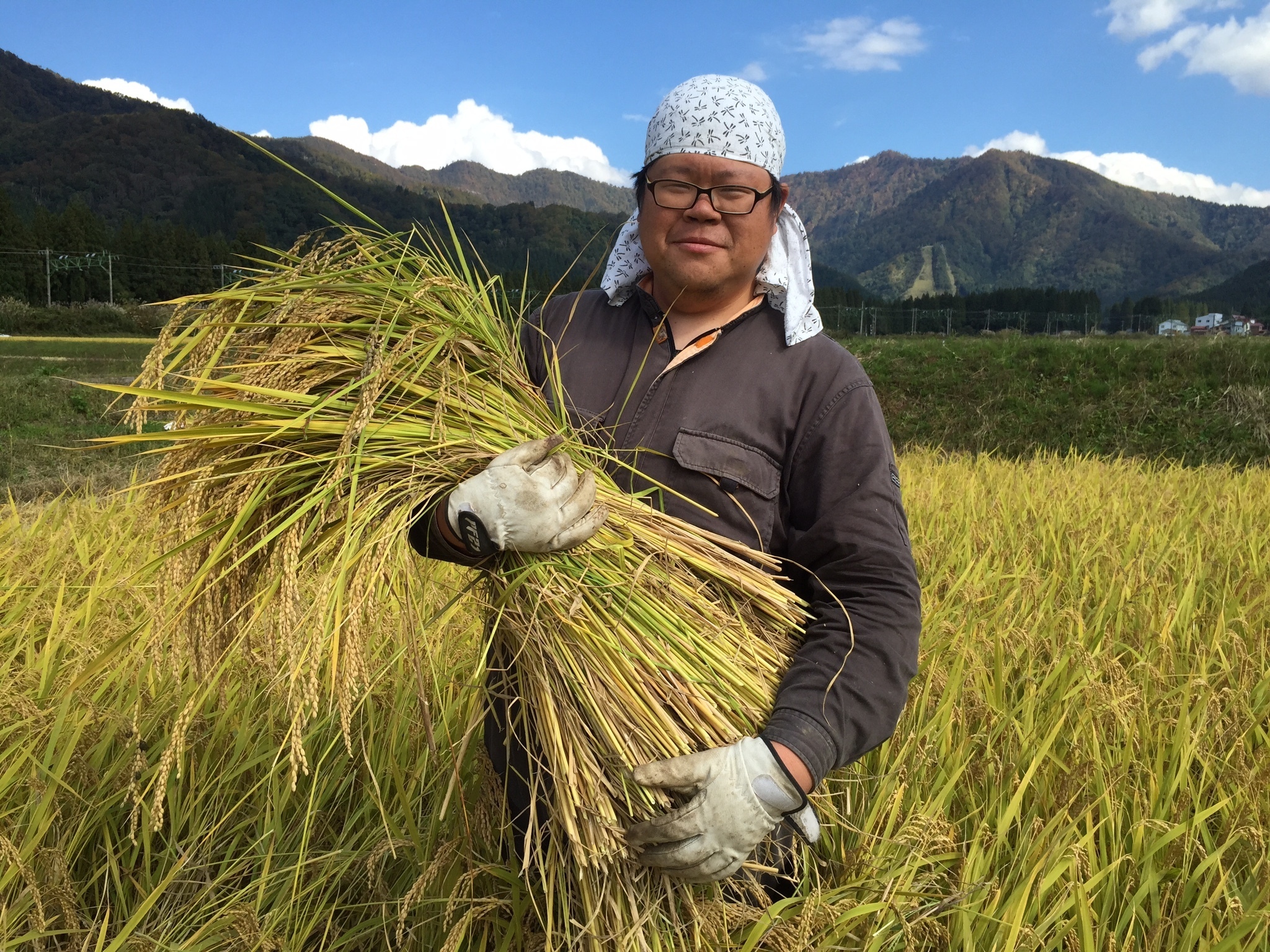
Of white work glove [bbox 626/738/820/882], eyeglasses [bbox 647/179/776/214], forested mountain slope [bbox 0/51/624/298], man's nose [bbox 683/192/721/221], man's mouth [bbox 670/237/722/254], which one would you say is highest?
forested mountain slope [bbox 0/51/624/298]

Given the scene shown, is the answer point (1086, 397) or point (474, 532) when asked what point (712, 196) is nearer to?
point (474, 532)

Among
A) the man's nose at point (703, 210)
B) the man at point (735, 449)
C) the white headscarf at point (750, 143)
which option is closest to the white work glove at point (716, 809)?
the man at point (735, 449)

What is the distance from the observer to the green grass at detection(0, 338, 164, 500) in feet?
19.8

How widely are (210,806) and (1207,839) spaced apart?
1991 millimetres

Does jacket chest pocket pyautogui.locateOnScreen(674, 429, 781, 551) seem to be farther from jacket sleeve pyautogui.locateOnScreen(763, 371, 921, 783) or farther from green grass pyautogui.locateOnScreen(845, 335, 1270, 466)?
green grass pyautogui.locateOnScreen(845, 335, 1270, 466)

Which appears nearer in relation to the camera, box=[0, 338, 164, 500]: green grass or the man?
the man

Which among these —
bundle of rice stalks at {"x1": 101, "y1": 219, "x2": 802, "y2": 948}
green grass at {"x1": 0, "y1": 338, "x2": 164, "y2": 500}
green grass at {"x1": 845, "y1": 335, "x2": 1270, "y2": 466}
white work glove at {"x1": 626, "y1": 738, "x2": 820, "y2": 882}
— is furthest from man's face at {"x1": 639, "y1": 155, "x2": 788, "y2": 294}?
green grass at {"x1": 845, "y1": 335, "x2": 1270, "y2": 466}

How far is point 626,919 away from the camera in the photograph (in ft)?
3.91

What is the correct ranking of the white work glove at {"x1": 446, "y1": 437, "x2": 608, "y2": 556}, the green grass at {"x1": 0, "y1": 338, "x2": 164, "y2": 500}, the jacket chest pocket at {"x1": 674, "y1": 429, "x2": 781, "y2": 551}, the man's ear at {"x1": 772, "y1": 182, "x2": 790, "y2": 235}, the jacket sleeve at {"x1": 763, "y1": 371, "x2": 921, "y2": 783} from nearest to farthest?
the white work glove at {"x1": 446, "y1": 437, "x2": 608, "y2": 556} → the jacket sleeve at {"x1": 763, "y1": 371, "x2": 921, "y2": 783} → the jacket chest pocket at {"x1": 674, "y1": 429, "x2": 781, "y2": 551} → the man's ear at {"x1": 772, "y1": 182, "x2": 790, "y2": 235} → the green grass at {"x1": 0, "y1": 338, "x2": 164, "y2": 500}

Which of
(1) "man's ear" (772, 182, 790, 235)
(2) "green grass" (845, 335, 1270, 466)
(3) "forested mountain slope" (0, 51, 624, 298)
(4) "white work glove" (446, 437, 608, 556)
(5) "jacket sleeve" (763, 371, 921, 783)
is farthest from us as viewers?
(3) "forested mountain slope" (0, 51, 624, 298)

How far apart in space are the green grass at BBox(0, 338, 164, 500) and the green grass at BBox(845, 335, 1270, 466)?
9.20m

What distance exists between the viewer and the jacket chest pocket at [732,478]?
1.44 m

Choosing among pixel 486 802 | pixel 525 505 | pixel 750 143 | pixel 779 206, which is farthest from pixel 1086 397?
pixel 525 505

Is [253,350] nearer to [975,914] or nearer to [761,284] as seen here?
[761,284]
